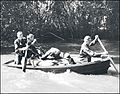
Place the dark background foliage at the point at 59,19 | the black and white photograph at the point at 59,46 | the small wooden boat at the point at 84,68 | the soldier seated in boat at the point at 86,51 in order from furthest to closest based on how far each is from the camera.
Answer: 1. the dark background foliage at the point at 59,19
2. the soldier seated in boat at the point at 86,51
3. the small wooden boat at the point at 84,68
4. the black and white photograph at the point at 59,46

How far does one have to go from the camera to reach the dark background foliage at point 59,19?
82.9 feet

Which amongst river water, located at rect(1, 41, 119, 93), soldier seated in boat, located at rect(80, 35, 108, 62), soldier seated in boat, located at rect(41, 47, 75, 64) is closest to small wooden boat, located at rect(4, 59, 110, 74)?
river water, located at rect(1, 41, 119, 93)

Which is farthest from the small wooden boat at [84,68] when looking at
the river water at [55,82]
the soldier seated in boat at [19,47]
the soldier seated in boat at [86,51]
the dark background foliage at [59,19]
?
the dark background foliage at [59,19]

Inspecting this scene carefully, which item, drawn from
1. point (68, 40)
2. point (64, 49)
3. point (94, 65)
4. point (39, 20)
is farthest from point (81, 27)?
point (94, 65)

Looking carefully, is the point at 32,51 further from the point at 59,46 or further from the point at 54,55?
the point at 59,46

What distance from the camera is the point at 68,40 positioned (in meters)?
27.9

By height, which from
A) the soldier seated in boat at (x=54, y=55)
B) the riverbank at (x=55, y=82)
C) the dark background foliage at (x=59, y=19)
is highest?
the dark background foliage at (x=59, y=19)

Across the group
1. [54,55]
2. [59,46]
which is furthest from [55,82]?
[59,46]

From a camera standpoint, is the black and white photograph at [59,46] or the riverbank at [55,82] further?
the black and white photograph at [59,46]

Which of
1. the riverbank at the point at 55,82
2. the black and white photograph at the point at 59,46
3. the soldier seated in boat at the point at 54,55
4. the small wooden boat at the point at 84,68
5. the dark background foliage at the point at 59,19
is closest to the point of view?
the riverbank at the point at 55,82

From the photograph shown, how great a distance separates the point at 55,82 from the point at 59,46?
11350 millimetres

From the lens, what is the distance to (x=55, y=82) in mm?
13125

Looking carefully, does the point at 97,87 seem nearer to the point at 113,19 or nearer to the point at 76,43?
the point at 76,43

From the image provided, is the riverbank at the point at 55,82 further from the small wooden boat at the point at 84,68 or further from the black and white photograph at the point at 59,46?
the small wooden boat at the point at 84,68
